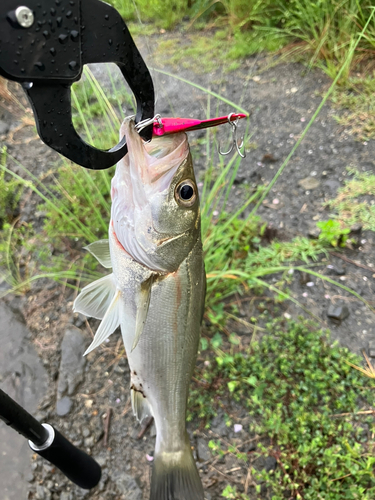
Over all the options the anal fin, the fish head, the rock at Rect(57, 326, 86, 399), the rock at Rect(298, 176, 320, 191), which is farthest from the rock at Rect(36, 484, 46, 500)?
the rock at Rect(298, 176, 320, 191)

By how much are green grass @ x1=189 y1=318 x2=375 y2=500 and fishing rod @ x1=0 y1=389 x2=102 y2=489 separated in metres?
0.68

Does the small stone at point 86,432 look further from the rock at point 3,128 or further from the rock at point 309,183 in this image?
the rock at point 3,128

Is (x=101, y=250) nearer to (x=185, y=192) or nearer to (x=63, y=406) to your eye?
(x=185, y=192)

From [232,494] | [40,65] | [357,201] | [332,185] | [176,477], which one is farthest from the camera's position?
[332,185]

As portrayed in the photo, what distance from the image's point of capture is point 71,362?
2295mm

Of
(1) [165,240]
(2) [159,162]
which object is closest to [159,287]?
(1) [165,240]

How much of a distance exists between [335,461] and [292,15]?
4.61 metres

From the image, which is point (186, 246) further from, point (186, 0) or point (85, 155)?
point (186, 0)

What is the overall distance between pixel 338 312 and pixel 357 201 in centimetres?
108

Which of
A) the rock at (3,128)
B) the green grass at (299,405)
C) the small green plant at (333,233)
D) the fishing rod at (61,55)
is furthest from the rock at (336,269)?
the rock at (3,128)

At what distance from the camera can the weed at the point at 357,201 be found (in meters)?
2.84

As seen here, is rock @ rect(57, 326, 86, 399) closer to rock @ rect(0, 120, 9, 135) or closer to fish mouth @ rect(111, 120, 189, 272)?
fish mouth @ rect(111, 120, 189, 272)

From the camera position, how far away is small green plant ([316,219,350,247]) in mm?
2703

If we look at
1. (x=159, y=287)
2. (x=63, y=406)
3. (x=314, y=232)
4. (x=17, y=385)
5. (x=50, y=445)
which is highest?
(x=159, y=287)
